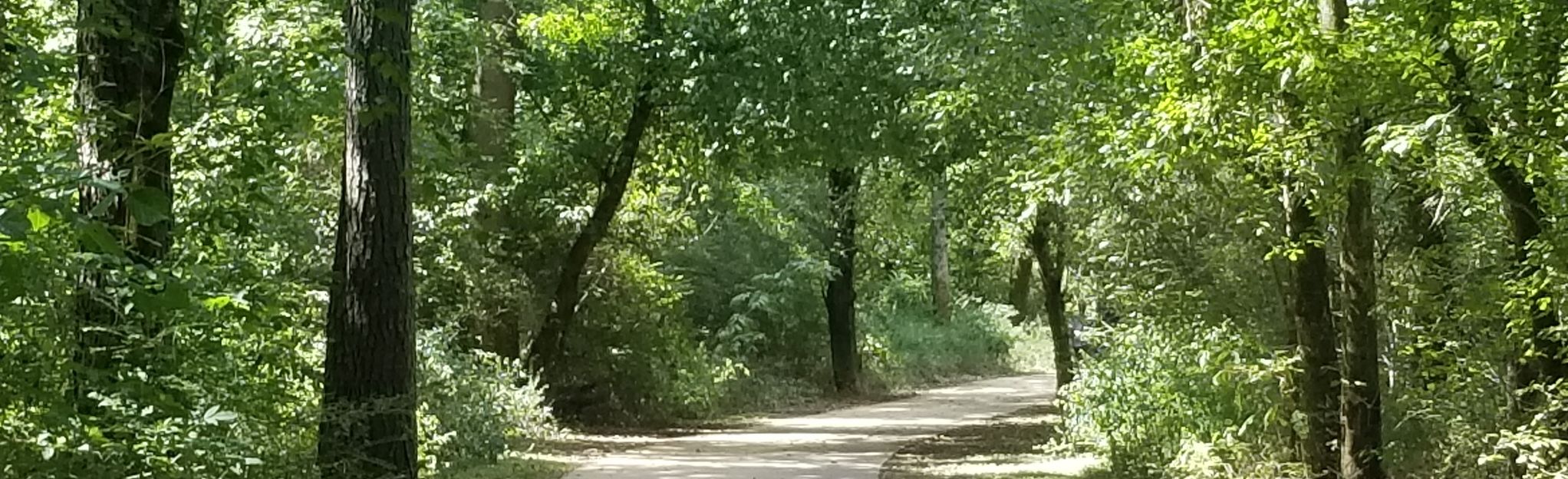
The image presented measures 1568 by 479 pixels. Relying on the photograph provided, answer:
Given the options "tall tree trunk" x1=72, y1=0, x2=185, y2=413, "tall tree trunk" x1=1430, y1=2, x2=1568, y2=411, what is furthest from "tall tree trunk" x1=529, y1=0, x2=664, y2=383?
"tall tree trunk" x1=1430, y1=2, x2=1568, y2=411

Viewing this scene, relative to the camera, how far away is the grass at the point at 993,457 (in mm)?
15227

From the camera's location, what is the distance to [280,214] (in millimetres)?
11547

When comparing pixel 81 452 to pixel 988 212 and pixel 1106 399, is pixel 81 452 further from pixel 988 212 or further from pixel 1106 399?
pixel 988 212

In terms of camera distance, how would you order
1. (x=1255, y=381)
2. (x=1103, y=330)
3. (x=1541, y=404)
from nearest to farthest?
(x=1541, y=404), (x=1255, y=381), (x=1103, y=330)

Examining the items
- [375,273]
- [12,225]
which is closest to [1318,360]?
[375,273]

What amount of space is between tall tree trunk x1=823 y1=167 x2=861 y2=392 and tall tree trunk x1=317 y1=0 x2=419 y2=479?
21.6 metres

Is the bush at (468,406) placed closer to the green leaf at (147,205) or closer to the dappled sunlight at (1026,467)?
the dappled sunlight at (1026,467)

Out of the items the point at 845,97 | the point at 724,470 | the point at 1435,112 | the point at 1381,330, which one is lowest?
the point at 724,470

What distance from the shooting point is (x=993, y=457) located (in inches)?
699

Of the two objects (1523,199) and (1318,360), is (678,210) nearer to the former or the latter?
(1318,360)

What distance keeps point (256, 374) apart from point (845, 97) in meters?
11.5

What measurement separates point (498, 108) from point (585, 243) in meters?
2.60

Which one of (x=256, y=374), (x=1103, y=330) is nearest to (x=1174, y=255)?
(x=1103, y=330)

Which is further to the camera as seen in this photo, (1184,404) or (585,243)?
(585,243)
